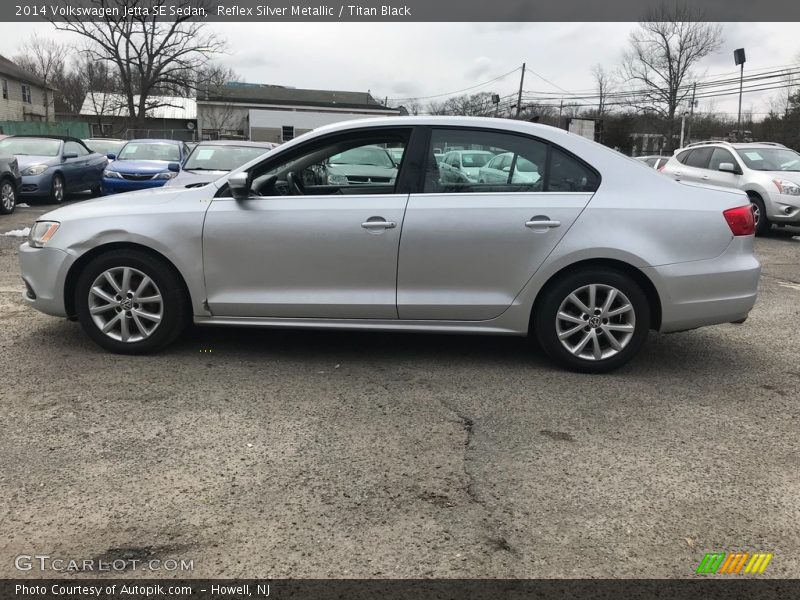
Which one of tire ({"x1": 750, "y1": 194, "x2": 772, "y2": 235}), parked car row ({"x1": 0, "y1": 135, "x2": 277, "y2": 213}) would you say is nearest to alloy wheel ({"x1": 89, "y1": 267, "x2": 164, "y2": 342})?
parked car row ({"x1": 0, "y1": 135, "x2": 277, "y2": 213})

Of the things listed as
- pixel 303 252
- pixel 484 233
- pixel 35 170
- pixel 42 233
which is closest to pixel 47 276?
pixel 42 233

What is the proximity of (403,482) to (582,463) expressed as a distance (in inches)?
35.5

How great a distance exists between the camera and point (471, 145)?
466 cm

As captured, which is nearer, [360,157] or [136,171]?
[360,157]

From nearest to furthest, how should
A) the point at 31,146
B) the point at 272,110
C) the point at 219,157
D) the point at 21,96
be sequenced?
the point at 219,157 < the point at 31,146 < the point at 21,96 < the point at 272,110

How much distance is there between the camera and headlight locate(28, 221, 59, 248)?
470 cm

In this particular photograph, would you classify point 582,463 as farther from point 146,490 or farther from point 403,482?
point 146,490

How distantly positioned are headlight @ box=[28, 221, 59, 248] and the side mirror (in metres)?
1.29

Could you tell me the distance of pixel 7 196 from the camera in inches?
508

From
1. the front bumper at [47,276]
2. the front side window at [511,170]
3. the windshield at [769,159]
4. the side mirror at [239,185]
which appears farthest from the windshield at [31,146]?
the windshield at [769,159]

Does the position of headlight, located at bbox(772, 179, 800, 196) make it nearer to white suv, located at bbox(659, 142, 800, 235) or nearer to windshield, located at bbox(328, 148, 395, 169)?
white suv, located at bbox(659, 142, 800, 235)

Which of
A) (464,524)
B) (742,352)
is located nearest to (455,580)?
(464,524)

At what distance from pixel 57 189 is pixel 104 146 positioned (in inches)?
273

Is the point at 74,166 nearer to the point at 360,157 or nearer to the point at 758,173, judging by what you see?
the point at 360,157
